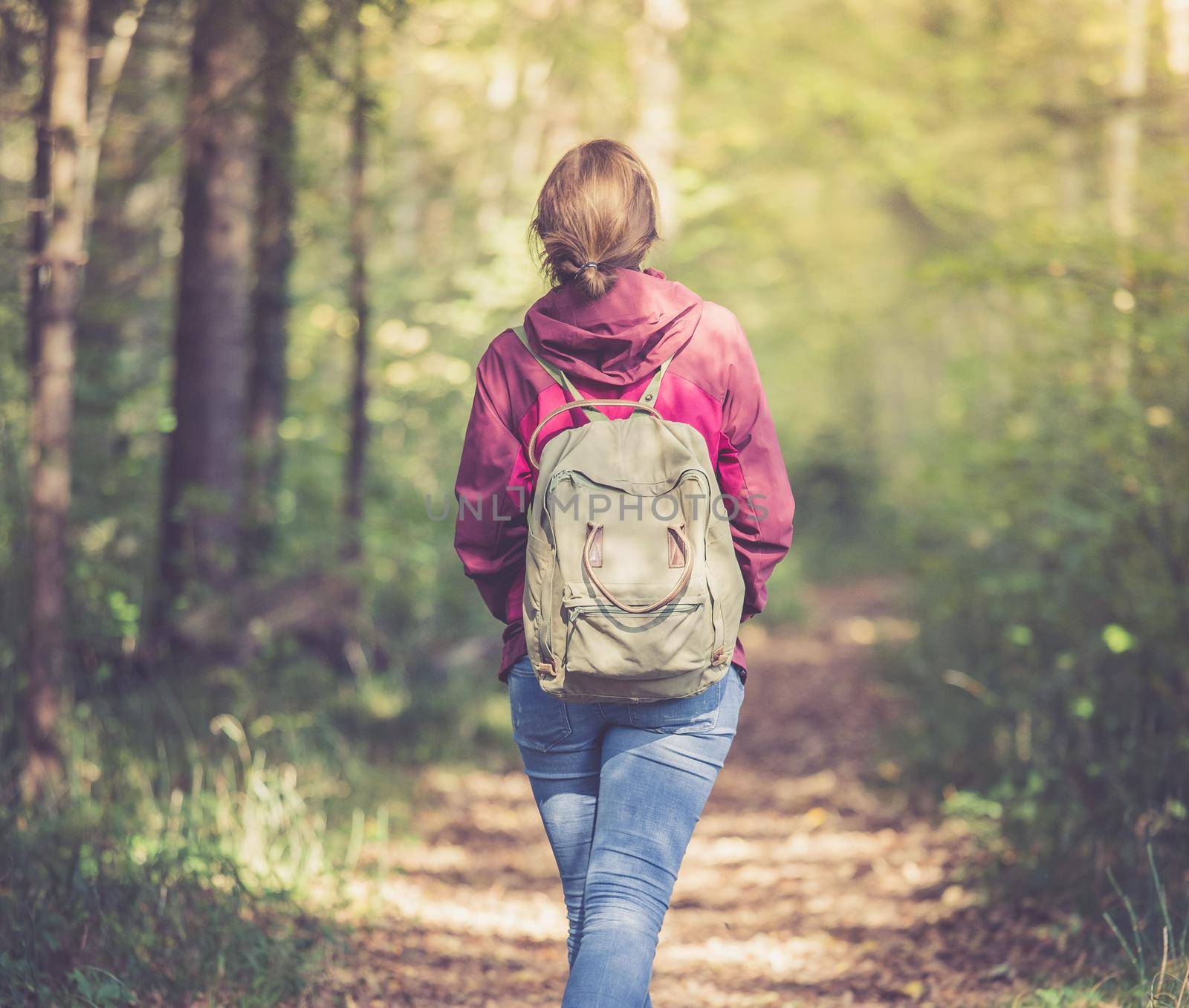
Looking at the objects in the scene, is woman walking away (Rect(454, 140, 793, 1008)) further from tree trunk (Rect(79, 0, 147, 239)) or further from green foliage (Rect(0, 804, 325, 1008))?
tree trunk (Rect(79, 0, 147, 239))

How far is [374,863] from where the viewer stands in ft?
15.2

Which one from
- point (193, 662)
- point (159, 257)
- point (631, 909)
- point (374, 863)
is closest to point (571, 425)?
point (631, 909)

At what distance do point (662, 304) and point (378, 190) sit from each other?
5975mm

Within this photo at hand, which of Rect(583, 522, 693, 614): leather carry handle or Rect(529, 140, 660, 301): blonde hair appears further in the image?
Rect(529, 140, 660, 301): blonde hair

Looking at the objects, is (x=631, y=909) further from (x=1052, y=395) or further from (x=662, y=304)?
(x=1052, y=395)

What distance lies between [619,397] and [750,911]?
3.08 m

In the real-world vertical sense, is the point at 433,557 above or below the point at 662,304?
below

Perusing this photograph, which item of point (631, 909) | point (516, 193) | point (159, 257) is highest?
point (516, 193)

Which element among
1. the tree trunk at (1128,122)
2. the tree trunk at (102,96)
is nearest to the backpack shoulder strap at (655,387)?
the tree trunk at (102,96)

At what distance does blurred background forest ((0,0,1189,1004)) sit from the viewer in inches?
159

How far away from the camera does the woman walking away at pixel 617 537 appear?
203 centimetres

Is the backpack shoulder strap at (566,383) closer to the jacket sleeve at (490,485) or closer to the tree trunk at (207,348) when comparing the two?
the jacket sleeve at (490,485)

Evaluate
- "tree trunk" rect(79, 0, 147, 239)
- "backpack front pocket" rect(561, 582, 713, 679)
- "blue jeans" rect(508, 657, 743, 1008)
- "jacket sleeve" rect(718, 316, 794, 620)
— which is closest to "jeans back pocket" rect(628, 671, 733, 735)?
"blue jeans" rect(508, 657, 743, 1008)

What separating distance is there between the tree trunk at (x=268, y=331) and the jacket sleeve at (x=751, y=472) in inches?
188
